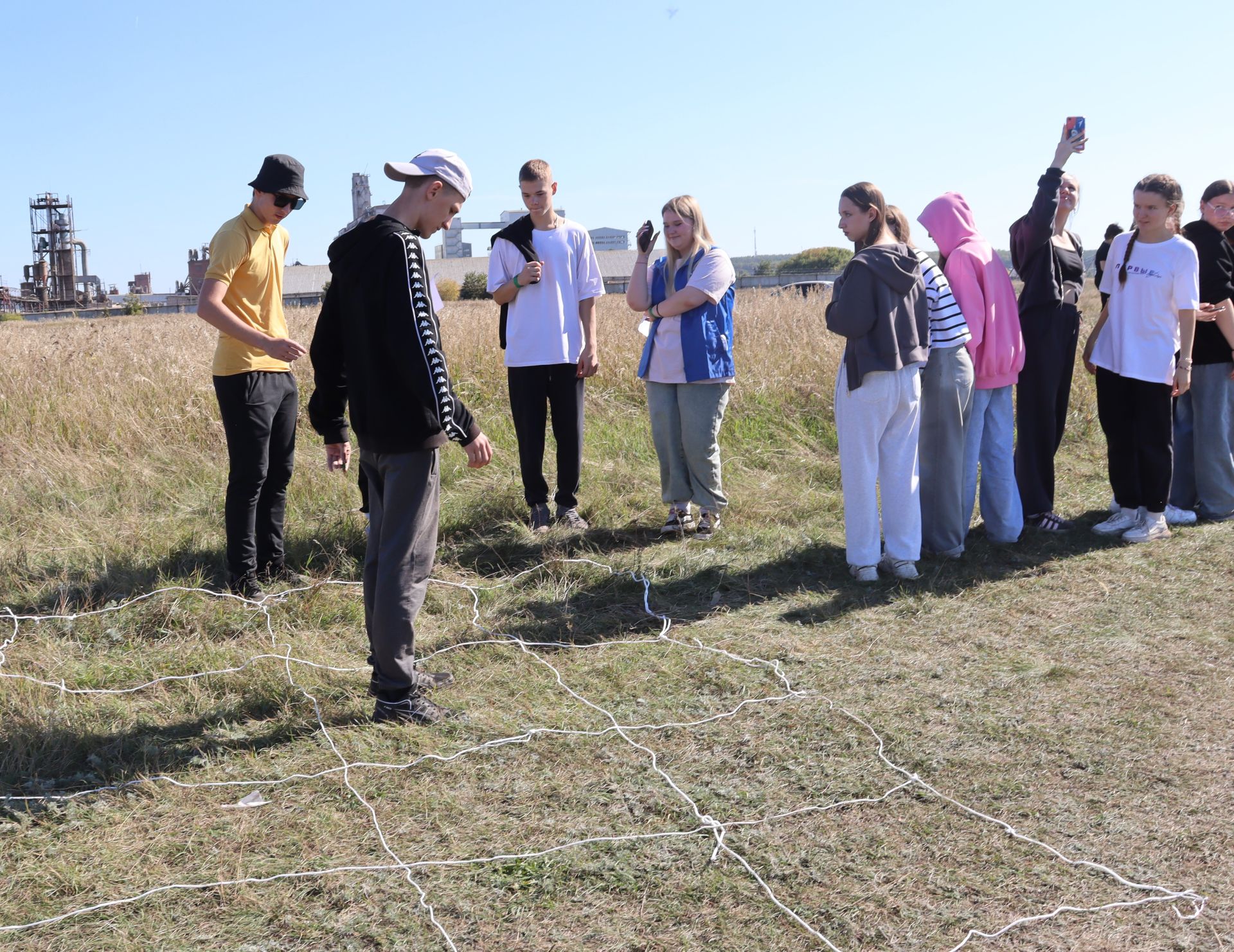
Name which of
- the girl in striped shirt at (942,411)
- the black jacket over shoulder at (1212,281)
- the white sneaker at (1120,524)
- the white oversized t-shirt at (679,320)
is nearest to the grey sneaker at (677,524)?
the white oversized t-shirt at (679,320)

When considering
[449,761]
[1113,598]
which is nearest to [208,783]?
[449,761]

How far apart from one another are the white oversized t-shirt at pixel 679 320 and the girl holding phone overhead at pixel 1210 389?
2.60m

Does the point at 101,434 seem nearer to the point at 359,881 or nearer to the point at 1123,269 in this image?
the point at 359,881

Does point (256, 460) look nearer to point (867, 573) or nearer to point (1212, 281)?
point (867, 573)

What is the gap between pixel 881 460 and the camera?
4828 mm

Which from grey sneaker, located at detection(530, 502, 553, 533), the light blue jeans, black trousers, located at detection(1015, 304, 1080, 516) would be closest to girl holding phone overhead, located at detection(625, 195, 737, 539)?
grey sneaker, located at detection(530, 502, 553, 533)

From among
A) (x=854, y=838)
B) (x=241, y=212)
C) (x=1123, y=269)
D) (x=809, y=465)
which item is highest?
(x=241, y=212)

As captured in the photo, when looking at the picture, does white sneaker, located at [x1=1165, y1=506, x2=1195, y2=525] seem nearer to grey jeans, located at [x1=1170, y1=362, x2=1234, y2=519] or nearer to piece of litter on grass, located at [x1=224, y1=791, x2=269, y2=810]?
grey jeans, located at [x1=1170, y1=362, x2=1234, y2=519]

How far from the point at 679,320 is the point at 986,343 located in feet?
4.97

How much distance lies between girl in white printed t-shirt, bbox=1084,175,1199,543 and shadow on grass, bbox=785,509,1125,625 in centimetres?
30

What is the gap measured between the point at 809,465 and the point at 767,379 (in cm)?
166

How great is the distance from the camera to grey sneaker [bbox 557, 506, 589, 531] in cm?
571

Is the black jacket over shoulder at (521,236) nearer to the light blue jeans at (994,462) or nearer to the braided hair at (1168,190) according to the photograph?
the light blue jeans at (994,462)

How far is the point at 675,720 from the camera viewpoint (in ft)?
11.3
